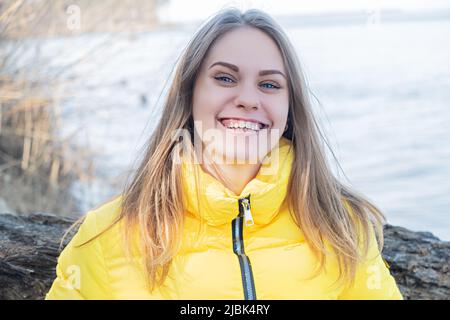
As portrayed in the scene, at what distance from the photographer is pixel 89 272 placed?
177 cm

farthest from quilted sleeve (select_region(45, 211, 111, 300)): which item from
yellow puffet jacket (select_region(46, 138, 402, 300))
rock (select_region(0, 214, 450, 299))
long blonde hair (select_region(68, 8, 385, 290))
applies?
rock (select_region(0, 214, 450, 299))

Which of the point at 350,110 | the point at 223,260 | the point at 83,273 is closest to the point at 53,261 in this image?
the point at 83,273

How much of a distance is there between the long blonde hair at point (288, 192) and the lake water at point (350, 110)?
0.28 m

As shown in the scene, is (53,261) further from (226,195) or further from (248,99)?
(248,99)

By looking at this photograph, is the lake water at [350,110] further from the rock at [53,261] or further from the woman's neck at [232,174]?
the woman's neck at [232,174]

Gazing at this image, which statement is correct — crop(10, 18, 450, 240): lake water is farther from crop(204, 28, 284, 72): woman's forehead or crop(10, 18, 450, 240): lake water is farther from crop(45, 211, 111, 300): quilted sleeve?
crop(45, 211, 111, 300): quilted sleeve

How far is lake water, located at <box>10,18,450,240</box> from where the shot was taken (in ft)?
17.0

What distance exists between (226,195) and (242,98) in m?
0.31

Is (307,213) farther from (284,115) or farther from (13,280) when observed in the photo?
(13,280)
